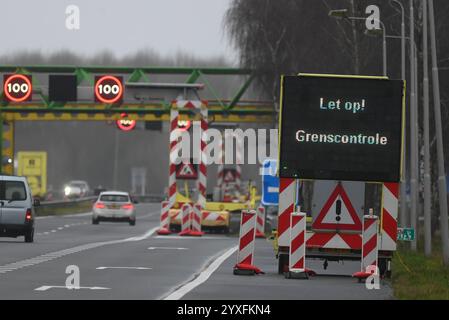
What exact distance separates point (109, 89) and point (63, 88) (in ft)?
5.90

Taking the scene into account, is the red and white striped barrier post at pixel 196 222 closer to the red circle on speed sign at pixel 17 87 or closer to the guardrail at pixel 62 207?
the red circle on speed sign at pixel 17 87

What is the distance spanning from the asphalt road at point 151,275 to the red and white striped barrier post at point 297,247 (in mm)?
305

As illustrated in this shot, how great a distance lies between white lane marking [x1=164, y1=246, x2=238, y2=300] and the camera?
64.1ft

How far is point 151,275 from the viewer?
24516 millimetres

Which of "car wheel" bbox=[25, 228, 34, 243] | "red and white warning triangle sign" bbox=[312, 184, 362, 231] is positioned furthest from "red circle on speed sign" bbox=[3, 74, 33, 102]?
"red and white warning triangle sign" bbox=[312, 184, 362, 231]

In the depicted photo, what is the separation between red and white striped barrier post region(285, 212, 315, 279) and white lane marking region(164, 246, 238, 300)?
1.30m

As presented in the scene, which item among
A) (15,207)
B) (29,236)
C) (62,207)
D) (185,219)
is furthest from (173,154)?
(62,207)

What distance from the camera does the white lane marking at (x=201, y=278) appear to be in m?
19.5

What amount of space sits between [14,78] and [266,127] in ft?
61.3

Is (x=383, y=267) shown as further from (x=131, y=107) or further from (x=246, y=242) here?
(x=131, y=107)

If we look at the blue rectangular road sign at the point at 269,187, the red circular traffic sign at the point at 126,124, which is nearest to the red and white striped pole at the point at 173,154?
the blue rectangular road sign at the point at 269,187

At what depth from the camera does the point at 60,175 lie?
157875 mm
